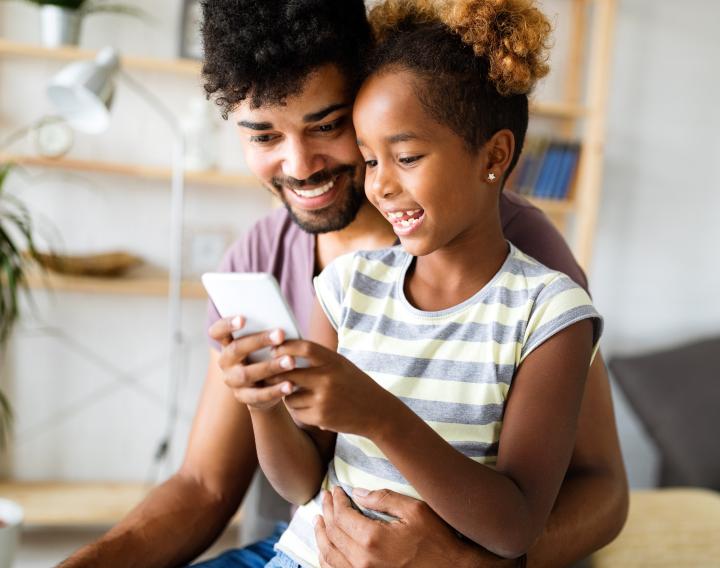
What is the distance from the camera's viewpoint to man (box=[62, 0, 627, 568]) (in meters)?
1.27

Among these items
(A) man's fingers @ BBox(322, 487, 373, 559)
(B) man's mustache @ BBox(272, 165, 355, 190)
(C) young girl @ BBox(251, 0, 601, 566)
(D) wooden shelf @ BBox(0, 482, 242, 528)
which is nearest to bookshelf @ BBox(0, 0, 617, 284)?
(D) wooden shelf @ BBox(0, 482, 242, 528)

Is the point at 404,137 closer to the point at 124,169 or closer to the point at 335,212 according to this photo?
the point at 335,212

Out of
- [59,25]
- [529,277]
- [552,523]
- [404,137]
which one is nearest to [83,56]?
[59,25]

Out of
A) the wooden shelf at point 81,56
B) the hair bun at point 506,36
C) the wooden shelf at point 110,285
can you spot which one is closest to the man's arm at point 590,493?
the hair bun at point 506,36

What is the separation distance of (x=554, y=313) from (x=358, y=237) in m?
0.59

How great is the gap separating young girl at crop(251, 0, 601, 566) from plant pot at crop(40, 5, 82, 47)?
2002 millimetres

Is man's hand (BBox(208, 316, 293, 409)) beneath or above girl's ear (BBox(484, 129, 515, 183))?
beneath

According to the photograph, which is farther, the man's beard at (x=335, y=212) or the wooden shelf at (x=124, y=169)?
the wooden shelf at (x=124, y=169)

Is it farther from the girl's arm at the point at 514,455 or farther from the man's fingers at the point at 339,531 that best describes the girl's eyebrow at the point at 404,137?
the man's fingers at the point at 339,531

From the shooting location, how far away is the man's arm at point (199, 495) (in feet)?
4.61

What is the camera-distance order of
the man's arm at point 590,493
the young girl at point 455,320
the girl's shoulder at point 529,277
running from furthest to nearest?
the man's arm at point 590,493 → the girl's shoulder at point 529,277 → the young girl at point 455,320

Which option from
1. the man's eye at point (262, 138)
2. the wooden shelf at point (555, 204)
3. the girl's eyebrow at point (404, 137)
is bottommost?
the wooden shelf at point (555, 204)

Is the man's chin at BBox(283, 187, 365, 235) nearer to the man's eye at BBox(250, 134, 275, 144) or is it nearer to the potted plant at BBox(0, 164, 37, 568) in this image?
the man's eye at BBox(250, 134, 275, 144)

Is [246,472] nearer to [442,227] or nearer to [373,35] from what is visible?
[442,227]
